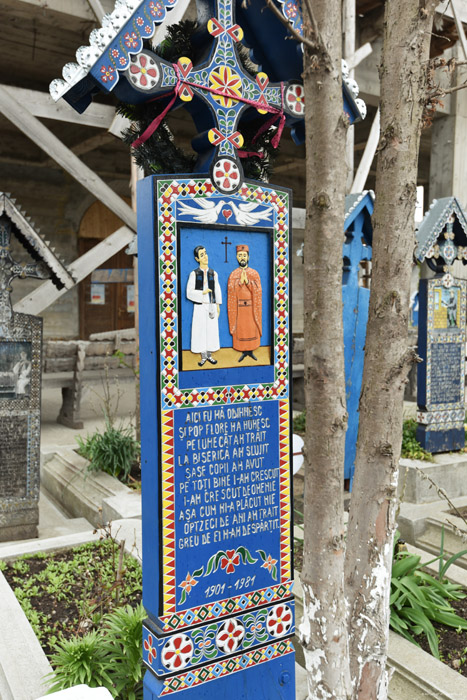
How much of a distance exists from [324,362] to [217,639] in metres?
1.36

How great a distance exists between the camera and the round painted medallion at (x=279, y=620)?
2646 millimetres

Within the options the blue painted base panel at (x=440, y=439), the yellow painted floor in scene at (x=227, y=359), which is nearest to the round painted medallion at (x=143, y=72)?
the yellow painted floor in scene at (x=227, y=359)

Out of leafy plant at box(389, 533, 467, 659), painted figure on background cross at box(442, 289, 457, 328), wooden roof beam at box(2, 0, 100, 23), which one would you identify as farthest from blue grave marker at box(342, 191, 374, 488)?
wooden roof beam at box(2, 0, 100, 23)

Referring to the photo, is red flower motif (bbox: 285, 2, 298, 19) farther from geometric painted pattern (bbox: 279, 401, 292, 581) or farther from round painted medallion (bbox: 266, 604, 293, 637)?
round painted medallion (bbox: 266, 604, 293, 637)

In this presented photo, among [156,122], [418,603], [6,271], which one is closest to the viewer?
[156,122]

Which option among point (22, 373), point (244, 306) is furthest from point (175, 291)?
point (22, 373)

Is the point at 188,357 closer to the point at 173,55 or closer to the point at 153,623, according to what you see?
the point at 153,623

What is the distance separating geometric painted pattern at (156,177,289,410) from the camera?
92.3 inches

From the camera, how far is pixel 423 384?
5.80 m

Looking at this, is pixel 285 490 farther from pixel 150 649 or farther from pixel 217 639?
pixel 150 649

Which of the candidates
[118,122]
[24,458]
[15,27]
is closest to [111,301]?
[15,27]

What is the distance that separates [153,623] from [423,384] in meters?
4.05

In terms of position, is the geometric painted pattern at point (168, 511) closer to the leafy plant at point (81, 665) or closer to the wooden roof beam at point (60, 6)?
the leafy plant at point (81, 665)

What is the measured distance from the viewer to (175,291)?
237 centimetres
